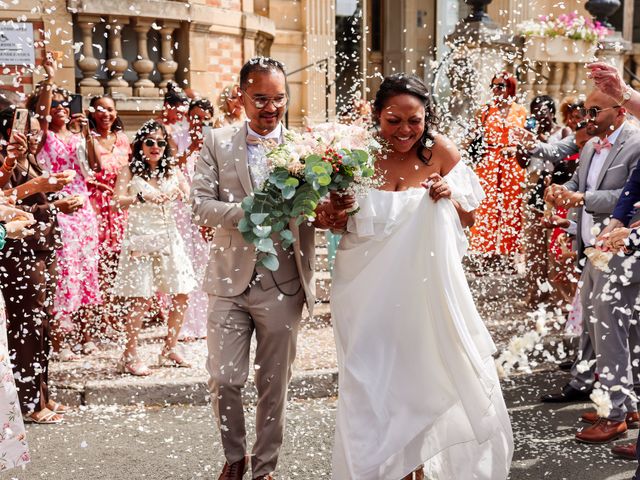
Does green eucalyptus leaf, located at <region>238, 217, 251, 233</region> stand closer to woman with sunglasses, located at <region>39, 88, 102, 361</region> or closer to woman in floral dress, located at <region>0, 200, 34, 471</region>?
woman in floral dress, located at <region>0, 200, 34, 471</region>

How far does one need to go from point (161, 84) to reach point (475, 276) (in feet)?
15.4

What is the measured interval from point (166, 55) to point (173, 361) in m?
5.38

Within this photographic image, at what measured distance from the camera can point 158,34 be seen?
37.8ft

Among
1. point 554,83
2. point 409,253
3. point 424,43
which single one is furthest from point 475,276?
point 424,43

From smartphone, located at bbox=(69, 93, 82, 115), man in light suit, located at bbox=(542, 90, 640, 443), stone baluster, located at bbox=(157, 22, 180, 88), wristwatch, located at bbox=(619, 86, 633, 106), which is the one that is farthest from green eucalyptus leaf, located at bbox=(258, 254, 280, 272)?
stone baluster, located at bbox=(157, 22, 180, 88)

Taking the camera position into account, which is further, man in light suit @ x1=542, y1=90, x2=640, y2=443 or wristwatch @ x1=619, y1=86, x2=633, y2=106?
man in light suit @ x1=542, y1=90, x2=640, y2=443

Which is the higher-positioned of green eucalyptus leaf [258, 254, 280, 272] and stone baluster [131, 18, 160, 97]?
stone baluster [131, 18, 160, 97]

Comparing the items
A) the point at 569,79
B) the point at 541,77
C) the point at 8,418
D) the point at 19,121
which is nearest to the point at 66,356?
the point at 19,121

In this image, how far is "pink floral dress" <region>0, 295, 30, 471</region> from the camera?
14.8 feet

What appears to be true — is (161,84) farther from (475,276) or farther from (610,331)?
(610,331)

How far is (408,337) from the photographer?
178 inches

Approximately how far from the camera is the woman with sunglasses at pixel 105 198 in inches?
327

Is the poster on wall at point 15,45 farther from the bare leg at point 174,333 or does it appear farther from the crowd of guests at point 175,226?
the bare leg at point 174,333

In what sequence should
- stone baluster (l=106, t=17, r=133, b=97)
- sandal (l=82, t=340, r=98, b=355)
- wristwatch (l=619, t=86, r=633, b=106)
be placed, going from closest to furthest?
wristwatch (l=619, t=86, r=633, b=106), sandal (l=82, t=340, r=98, b=355), stone baluster (l=106, t=17, r=133, b=97)
